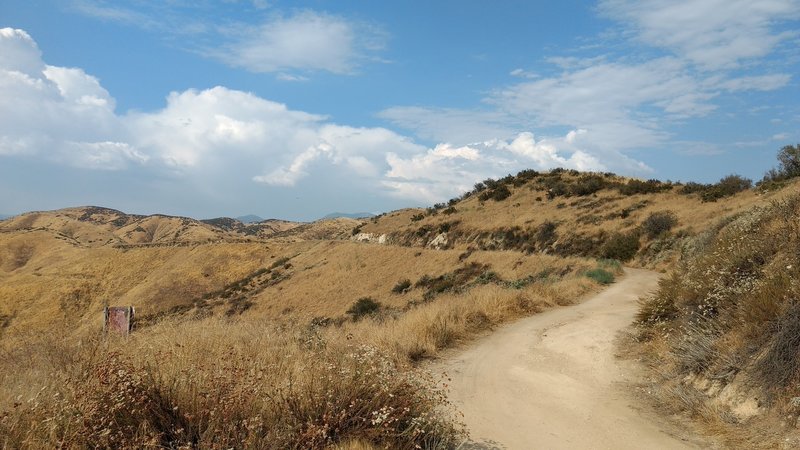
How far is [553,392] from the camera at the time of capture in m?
6.74

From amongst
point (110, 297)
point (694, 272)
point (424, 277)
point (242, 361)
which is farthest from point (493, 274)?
point (110, 297)

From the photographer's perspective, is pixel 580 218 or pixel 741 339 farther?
pixel 580 218

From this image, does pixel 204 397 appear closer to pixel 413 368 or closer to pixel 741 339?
pixel 413 368

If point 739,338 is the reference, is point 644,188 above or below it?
above

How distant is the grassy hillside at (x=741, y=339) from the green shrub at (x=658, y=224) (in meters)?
24.2

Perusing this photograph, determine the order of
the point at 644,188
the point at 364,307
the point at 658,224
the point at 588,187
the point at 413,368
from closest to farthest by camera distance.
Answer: the point at 413,368 < the point at 658,224 < the point at 364,307 < the point at 644,188 < the point at 588,187

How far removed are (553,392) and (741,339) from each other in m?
2.54

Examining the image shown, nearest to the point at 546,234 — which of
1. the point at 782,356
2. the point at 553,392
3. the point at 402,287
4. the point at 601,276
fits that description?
the point at 402,287

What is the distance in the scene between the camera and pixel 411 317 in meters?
10.5

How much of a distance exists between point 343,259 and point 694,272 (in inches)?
1720

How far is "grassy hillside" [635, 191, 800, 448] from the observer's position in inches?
196

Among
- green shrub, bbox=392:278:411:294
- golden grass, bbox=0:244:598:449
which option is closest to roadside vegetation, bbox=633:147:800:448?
golden grass, bbox=0:244:598:449

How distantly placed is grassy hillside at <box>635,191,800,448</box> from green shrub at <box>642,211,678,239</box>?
24.2m

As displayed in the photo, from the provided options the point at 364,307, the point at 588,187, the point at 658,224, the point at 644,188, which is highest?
the point at 588,187
